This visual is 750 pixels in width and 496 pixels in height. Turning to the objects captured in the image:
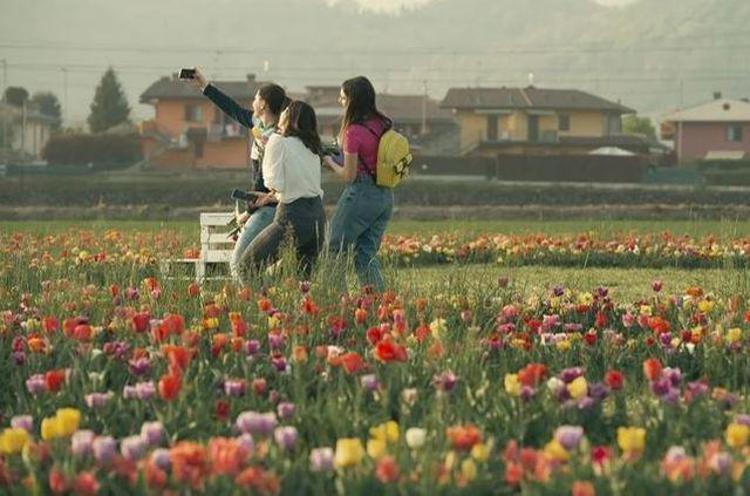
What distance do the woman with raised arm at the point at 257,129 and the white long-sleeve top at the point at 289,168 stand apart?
270 mm

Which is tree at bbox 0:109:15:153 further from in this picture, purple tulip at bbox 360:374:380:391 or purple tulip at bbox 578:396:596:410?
purple tulip at bbox 578:396:596:410

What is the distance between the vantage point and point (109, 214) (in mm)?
41969

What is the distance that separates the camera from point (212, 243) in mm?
15289

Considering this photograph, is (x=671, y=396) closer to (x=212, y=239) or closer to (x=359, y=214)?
(x=359, y=214)

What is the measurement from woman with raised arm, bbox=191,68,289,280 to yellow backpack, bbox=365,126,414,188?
72 centimetres

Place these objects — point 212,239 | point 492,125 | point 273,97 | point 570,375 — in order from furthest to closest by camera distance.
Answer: point 492,125 → point 212,239 → point 273,97 → point 570,375

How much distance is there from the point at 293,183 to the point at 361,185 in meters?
0.65

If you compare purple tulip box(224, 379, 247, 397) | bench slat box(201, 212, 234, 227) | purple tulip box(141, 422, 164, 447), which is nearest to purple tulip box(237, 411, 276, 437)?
purple tulip box(141, 422, 164, 447)

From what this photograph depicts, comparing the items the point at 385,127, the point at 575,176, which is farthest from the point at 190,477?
the point at 575,176

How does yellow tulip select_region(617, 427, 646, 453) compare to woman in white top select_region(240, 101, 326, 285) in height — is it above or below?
below

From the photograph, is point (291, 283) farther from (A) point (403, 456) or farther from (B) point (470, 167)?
(B) point (470, 167)

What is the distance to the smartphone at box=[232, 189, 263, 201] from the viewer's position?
12.3m

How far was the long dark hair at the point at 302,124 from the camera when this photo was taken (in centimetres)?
1178

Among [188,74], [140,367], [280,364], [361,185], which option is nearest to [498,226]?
[188,74]
